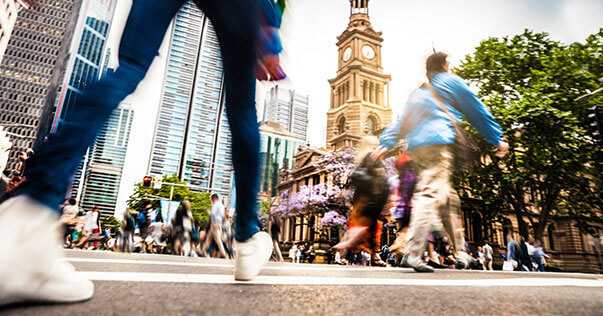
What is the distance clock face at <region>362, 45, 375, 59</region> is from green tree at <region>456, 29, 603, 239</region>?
144ft

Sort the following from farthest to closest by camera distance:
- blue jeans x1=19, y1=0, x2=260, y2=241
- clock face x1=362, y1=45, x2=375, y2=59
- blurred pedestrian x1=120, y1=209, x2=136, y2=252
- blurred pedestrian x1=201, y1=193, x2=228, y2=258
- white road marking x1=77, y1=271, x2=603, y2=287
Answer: clock face x1=362, y1=45, x2=375, y2=59, blurred pedestrian x1=120, y1=209, x2=136, y2=252, blurred pedestrian x1=201, y1=193, x2=228, y2=258, white road marking x1=77, y1=271, x2=603, y2=287, blue jeans x1=19, y1=0, x2=260, y2=241

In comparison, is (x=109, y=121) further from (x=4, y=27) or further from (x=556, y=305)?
(x=4, y=27)

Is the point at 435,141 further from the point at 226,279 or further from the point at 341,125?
the point at 341,125

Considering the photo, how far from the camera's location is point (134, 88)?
1245 millimetres

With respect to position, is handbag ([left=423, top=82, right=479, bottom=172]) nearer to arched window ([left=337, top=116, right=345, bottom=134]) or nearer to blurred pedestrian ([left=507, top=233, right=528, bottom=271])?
blurred pedestrian ([left=507, top=233, right=528, bottom=271])

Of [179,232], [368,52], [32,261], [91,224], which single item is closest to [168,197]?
[91,224]

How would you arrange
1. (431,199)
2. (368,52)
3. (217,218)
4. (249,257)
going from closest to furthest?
(249,257), (431,199), (217,218), (368,52)

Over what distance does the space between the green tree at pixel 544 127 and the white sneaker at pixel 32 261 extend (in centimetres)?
1570

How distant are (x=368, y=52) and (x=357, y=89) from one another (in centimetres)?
941

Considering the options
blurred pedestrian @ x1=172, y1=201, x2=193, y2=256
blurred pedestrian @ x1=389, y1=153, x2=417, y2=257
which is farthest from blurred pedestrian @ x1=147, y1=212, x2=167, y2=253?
blurred pedestrian @ x1=389, y1=153, x2=417, y2=257

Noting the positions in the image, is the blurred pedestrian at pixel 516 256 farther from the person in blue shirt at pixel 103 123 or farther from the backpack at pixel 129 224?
the backpack at pixel 129 224

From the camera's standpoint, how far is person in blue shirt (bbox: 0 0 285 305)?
819 millimetres

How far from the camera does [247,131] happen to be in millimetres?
1587

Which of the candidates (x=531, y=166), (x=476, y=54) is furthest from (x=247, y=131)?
(x=476, y=54)
